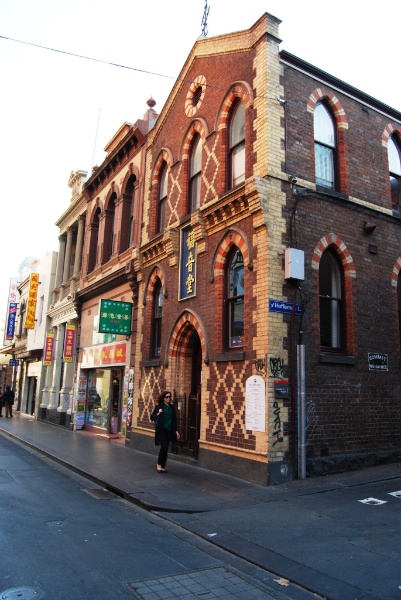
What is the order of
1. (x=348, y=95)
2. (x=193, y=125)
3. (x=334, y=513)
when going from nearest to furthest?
(x=334, y=513), (x=348, y=95), (x=193, y=125)

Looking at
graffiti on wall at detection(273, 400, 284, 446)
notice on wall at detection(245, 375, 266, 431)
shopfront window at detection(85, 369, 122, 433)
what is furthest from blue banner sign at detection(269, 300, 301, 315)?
shopfront window at detection(85, 369, 122, 433)

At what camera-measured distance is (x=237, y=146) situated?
40.4ft

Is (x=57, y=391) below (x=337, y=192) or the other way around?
below

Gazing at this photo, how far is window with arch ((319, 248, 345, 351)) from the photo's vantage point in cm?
1136

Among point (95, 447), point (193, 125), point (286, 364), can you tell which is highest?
point (193, 125)

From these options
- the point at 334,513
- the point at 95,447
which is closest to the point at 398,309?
the point at 334,513

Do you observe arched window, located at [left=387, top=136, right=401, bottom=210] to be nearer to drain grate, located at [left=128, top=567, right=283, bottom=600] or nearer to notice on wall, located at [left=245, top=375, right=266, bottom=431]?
notice on wall, located at [left=245, top=375, right=266, bottom=431]

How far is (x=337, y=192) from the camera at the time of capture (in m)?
11.7

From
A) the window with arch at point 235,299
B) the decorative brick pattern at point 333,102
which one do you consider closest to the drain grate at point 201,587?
the window with arch at point 235,299

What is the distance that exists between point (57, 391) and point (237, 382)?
54.7ft

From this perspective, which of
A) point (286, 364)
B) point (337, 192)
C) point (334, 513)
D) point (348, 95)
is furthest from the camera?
point (348, 95)

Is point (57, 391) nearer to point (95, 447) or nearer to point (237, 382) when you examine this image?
point (95, 447)

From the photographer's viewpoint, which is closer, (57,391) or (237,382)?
(237,382)

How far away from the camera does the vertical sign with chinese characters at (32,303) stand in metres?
29.3
